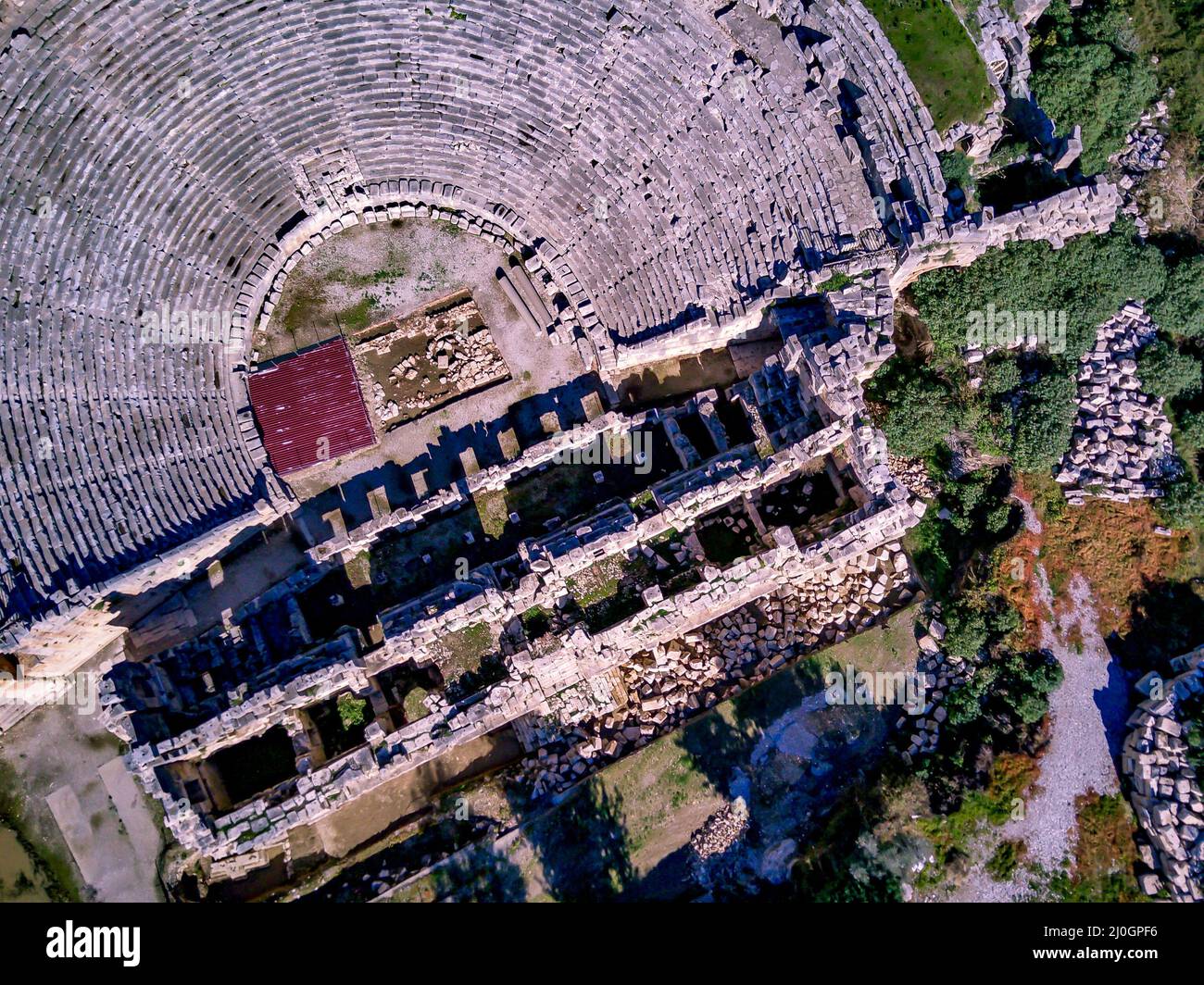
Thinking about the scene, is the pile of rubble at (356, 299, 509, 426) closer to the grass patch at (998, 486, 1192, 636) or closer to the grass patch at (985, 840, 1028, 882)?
the grass patch at (998, 486, 1192, 636)

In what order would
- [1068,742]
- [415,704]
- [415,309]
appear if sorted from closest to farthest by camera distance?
[415,704] < [1068,742] < [415,309]

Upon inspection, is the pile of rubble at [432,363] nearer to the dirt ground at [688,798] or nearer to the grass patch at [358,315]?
the grass patch at [358,315]

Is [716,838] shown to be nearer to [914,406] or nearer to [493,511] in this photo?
[493,511]

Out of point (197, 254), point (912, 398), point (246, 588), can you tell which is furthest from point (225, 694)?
point (912, 398)

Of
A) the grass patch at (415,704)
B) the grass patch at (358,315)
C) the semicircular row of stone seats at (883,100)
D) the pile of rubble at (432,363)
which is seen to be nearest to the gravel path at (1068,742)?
the semicircular row of stone seats at (883,100)

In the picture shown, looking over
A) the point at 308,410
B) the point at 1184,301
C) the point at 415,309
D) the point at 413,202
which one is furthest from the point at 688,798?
the point at 1184,301

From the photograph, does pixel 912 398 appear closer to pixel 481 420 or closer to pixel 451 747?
pixel 481 420
